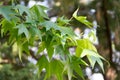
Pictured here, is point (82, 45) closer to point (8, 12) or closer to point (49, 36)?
point (49, 36)

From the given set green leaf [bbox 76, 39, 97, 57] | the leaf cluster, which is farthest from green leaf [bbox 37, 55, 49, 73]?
green leaf [bbox 76, 39, 97, 57]

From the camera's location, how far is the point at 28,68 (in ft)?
16.3

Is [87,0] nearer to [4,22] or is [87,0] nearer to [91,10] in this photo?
[91,10]

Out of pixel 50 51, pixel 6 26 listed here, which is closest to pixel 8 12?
pixel 6 26

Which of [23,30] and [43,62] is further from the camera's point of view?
[43,62]

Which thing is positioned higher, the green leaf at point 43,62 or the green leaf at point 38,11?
the green leaf at point 38,11

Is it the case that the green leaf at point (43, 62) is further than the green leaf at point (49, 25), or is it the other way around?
the green leaf at point (43, 62)

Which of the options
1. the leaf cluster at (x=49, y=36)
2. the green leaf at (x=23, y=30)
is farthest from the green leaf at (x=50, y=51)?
the green leaf at (x=23, y=30)

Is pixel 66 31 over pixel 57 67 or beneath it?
over

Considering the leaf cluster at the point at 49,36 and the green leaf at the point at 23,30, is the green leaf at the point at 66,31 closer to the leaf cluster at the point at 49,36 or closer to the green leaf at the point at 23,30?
the leaf cluster at the point at 49,36

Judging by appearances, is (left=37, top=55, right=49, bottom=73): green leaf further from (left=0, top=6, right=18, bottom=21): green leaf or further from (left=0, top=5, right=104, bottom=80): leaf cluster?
(left=0, top=6, right=18, bottom=21): green leaf

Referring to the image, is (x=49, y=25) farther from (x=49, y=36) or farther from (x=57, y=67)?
(x=57, y=67)

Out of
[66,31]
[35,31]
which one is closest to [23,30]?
[35,31]

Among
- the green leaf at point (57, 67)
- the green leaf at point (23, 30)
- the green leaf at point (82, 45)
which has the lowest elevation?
the green leaf at point (57, 67)
